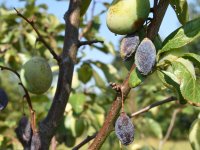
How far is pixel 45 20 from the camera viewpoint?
290 centimetres

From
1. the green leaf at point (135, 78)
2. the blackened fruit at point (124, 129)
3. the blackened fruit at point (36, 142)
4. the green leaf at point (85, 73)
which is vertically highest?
the green leaf at point (135, 78)

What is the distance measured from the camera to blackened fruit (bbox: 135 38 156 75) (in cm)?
86

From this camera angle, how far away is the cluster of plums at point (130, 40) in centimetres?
87

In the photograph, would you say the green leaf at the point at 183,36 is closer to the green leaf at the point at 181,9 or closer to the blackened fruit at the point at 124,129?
the green leaf at the point at 181,9

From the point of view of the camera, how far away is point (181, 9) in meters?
0.99

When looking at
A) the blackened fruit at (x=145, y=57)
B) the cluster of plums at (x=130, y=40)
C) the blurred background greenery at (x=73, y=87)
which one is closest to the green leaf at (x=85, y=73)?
the blurred background greenery at (x=73, y=87)

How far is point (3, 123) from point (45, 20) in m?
0.94

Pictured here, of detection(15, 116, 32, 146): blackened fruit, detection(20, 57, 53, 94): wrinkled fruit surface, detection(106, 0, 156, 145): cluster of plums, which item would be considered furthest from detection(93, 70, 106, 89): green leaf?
detection(106, 0, 156, 145): cluster of plums

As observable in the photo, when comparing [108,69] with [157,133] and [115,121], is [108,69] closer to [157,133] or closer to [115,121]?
[157,133]

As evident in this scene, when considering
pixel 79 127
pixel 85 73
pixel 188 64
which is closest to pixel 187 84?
pixel 188 64

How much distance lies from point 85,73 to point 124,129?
1.30m

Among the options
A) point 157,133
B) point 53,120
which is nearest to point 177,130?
point 157,133

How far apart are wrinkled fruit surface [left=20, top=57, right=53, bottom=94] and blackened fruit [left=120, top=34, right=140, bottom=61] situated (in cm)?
29

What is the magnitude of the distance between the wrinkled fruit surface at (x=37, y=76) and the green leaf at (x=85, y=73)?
964 mm
